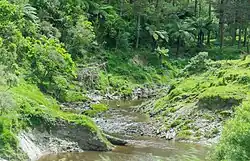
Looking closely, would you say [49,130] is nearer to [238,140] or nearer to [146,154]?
[146,154]

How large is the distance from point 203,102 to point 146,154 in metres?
12.3

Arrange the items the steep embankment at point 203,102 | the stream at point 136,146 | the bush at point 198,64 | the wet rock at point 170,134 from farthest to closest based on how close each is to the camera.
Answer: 1. the bush at point 198,64
2. the steep embankment at point 203,102
3. the wet rock at point 170,134
4. the stream at point 136,146

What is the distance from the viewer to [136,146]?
38000 mm

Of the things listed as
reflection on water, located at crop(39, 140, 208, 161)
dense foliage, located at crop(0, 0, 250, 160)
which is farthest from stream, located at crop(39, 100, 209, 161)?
dense foliage, located at crop(0, 0, 250, 160)

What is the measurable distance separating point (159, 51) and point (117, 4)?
16029 mm

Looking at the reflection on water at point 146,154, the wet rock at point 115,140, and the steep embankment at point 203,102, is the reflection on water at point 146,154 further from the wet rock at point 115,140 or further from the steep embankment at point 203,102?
the steep embankment at point 203,102

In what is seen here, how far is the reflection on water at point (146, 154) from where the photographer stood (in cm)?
3351

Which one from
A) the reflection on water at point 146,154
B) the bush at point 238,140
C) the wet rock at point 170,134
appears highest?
the bush at point 238,140

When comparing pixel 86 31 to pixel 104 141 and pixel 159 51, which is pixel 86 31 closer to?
pixel 159 51

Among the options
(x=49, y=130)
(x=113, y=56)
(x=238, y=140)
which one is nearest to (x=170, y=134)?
(x=49, y=130)

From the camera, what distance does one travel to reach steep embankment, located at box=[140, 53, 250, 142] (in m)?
42.4

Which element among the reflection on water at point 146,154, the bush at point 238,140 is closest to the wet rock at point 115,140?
the reflection on water at point 146,154

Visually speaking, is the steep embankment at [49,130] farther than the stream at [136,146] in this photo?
No

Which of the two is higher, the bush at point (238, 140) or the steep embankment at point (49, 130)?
the bush at point (238, 140)
